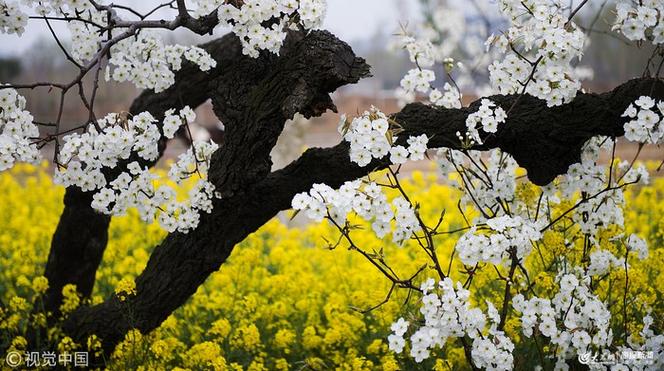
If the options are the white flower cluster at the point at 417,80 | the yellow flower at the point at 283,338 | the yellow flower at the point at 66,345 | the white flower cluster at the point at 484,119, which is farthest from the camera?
the yellow flower at the point at 283,338

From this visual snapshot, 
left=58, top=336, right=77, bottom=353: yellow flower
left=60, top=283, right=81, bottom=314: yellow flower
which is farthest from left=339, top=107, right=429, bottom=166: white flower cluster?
left=60, top=283, right=81, bottom=314: yellow flower

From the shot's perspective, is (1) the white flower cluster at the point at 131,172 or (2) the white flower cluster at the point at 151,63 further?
(2) the white flower cluster at the point at 151,63

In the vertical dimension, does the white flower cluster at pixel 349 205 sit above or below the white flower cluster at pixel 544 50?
below

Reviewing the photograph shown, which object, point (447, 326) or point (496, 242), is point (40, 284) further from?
point (496, 242)

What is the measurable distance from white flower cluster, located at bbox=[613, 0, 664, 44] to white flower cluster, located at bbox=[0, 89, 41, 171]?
2.09 m

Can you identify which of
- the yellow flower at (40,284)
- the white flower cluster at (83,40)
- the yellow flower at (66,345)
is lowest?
the yellow flower at (66,345)

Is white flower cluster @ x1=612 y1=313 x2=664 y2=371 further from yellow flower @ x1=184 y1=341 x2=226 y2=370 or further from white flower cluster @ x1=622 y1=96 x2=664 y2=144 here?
yellow flower @ x1=184 y1=341 x2=226 y2=370

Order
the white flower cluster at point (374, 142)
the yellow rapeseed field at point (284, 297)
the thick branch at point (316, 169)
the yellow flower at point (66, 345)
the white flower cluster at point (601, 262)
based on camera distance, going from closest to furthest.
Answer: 1. the white flower cluster at point (374, 142)
2. the thick branch at point (316, 169)
3. the white flower cluster at point (601, 262)
4. the yellow rapeseed field at point (284, 297)
5. the yellow flower at point (66, 345)

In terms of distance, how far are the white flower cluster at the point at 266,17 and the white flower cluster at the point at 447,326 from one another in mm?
1031

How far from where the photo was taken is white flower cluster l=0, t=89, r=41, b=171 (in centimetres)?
282

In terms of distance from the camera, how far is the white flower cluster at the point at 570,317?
296cm

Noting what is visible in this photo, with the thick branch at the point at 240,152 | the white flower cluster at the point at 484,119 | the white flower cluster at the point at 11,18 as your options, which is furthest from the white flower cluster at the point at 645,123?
the white flower cluster at the point at 11,18

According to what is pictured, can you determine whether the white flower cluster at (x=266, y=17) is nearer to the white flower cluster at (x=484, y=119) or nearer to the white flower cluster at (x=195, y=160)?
the white flower cluster at (x=195, y=160)

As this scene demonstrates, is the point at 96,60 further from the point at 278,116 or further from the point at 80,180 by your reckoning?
the point at 278,116
